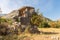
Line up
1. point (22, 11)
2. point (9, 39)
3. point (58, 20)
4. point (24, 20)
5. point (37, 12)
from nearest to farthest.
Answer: point (9, 39) → point (24, 20) → point (37, 12) → point (22, 11) → point (58, 20)

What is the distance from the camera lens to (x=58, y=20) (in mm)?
29828

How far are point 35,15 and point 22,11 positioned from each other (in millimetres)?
3998

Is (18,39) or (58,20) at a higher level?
(18,39)

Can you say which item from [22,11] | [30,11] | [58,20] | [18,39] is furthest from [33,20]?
[18,39]

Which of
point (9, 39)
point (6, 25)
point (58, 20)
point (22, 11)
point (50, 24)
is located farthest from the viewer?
point (58, 20)

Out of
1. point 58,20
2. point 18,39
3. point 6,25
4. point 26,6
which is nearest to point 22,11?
point 26,6

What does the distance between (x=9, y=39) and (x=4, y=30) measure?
693cm

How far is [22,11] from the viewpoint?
24984mm

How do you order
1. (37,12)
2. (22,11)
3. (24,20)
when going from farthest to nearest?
(22,11) → (37,12) → (24,20)

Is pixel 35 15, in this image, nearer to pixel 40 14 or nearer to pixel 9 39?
pixel 40 14

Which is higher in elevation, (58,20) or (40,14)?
(40,14)

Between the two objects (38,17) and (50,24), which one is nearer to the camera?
(38,17)

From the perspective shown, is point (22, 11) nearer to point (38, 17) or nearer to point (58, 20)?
point (38, 17)

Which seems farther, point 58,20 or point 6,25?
point 58,20
